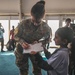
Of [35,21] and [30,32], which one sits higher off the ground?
[35,21]

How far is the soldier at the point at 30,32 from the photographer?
7.03 ft

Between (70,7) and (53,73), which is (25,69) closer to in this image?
(53,73)

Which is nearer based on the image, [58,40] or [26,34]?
[58,40]

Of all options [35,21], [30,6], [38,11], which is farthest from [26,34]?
[30,6]

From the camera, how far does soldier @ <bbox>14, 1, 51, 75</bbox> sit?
2.14m

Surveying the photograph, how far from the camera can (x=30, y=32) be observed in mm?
2242

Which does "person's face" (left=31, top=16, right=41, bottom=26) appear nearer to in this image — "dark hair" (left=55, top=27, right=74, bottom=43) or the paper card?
the paper card

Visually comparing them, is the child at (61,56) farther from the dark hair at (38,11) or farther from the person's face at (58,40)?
the dark hair at (38,11)

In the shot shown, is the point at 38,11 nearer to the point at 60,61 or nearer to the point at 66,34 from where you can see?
the point at 66,34

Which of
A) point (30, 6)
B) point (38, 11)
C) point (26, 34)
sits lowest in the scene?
point (26, 34)

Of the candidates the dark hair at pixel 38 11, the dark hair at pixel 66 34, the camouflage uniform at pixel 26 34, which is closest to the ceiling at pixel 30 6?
the camouflage uniform at pixel 26 34

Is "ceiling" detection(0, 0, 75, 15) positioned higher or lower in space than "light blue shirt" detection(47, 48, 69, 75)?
higher

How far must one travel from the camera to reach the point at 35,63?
234 cm

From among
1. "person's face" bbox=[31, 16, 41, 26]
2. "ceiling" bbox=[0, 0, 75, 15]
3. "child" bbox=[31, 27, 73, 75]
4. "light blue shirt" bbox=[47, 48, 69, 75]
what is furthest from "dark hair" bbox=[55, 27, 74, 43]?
"ceiling" bbox=[0, 0, 75, 15]
